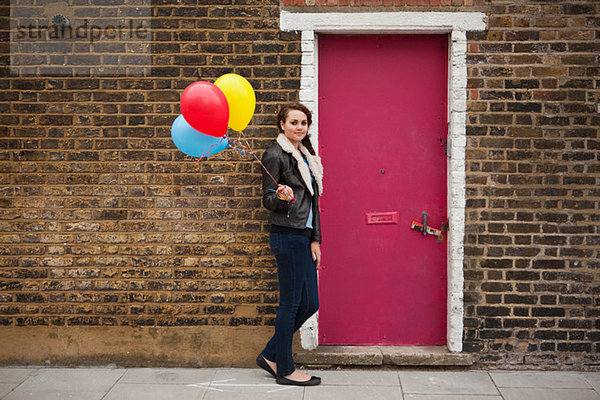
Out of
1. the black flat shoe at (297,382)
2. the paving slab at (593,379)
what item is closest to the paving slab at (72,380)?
the black flat shoe at (297,382)

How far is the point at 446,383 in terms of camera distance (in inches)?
172

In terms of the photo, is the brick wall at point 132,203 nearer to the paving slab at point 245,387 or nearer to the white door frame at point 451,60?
the paving slab at point 245,387

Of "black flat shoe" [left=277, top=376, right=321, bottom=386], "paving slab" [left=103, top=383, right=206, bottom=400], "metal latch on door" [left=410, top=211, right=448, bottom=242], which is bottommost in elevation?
"paving slab" [left=103, top=383, right=206, bottom=400]

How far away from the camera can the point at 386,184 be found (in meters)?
4.79

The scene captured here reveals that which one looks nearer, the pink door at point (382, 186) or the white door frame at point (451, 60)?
the white door frame at point (451, 60)

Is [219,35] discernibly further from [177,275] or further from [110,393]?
[110,393]

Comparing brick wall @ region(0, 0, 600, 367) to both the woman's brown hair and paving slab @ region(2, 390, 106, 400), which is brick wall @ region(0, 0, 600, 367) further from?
paving slab @ region(2, 390, 106, 400)

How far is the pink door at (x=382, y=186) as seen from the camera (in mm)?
4750

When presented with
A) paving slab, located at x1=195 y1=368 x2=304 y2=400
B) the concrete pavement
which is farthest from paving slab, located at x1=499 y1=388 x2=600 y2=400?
paving slab, located at x1=195 y1=368 x2=304 y2=400

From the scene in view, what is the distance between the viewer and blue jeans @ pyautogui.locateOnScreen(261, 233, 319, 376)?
4.14m

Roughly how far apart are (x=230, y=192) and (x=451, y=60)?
204cm

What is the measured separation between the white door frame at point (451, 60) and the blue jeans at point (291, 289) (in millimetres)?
455

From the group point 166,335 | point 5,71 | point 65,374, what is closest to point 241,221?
point 166,335

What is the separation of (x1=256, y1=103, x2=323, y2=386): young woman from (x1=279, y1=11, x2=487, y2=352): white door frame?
439 millimetres
